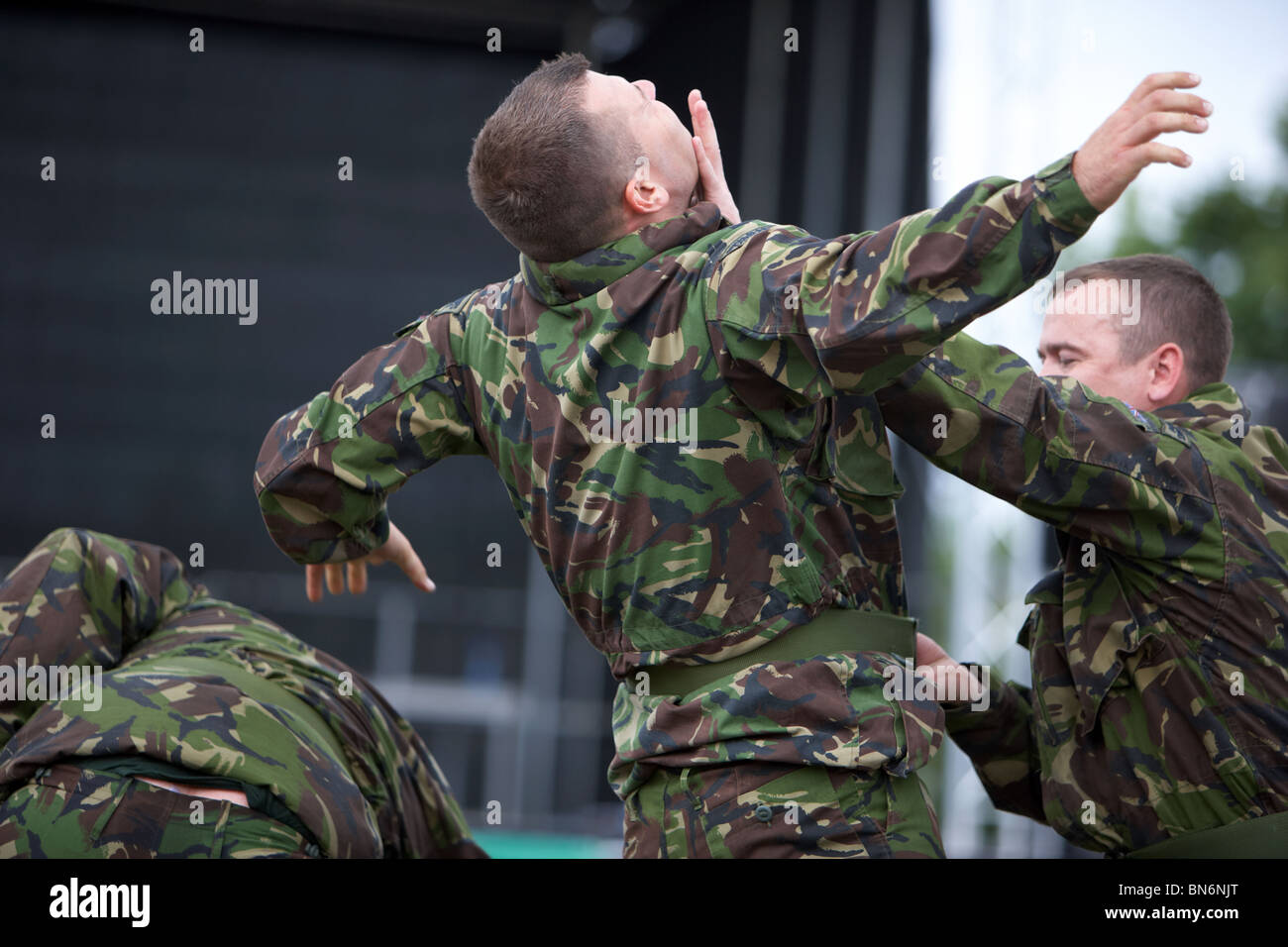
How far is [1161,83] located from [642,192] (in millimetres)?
510

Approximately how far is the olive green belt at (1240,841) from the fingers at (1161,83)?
85 cm

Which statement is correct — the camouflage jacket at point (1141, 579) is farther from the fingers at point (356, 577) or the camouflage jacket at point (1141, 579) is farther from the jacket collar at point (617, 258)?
the fingers at point (356, 577)

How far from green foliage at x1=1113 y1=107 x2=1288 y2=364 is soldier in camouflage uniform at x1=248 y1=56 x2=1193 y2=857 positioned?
9491 millimetres

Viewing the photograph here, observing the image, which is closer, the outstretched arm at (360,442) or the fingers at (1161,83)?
the fingers at (1161,83)

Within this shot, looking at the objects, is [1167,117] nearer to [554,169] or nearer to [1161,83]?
[1161,83]

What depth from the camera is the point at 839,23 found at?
4.25 meters

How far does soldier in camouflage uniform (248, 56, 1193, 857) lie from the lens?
1279 mm

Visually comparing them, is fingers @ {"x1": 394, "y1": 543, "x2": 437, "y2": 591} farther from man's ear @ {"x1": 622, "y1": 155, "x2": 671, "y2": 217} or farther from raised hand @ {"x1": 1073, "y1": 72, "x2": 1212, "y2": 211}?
raised hand @ {"x1": 1073, "y1": 72, "x2": 1212, "y2": 211}

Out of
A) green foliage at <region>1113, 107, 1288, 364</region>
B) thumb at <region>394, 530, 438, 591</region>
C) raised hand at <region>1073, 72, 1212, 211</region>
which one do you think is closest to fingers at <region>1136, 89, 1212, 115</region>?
raised hand at <region>1073, 72, 1212, 211</region>

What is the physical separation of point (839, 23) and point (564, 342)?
3216 millimetres

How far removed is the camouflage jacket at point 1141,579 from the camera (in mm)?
1487

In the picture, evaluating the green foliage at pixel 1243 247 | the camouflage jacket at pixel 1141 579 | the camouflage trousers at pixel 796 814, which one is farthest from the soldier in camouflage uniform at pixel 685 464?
the green foliage at pixel 1243 247

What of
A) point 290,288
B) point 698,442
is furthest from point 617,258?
point 290,288
